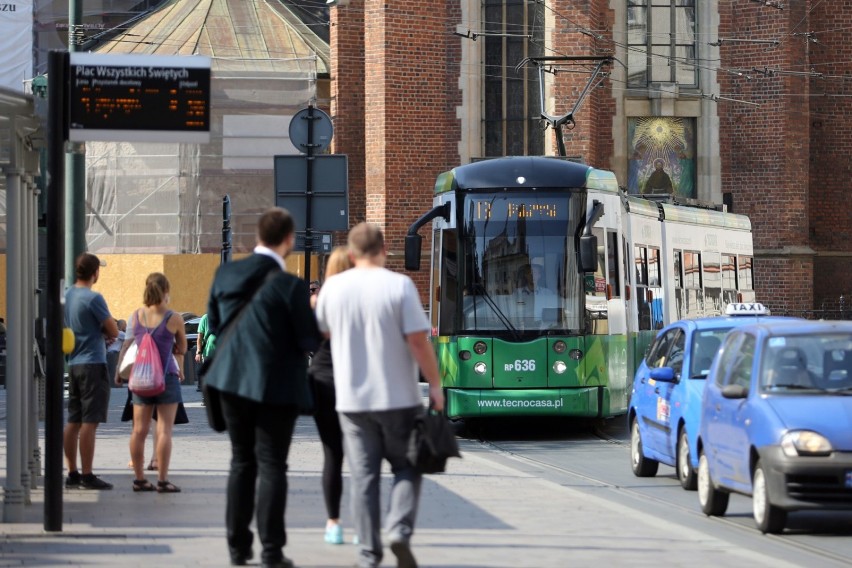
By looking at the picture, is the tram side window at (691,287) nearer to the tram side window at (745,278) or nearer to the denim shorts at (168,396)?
the tram side window at (745,278)

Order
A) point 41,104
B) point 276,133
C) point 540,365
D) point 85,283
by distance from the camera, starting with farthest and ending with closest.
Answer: point 276,133 → point 540,365 → point 85,283 → point 41,104

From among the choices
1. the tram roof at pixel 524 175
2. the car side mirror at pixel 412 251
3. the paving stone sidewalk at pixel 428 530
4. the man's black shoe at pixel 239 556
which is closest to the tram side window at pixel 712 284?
the tram roof at pixel 524 175

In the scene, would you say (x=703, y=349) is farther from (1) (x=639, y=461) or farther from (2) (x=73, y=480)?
(2) (x=73, y=480)

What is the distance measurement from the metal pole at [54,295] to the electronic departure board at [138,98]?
0.08 m

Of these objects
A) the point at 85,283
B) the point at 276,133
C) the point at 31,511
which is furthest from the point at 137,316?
the point at 276,133

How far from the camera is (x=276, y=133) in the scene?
4206cm

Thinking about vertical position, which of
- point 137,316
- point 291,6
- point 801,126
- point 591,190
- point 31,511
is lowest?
point 31,511

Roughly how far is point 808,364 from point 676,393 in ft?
7.81

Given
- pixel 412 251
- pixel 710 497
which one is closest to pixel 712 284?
pixel 412 251

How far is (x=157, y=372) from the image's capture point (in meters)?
12.1

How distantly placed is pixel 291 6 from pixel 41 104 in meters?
39.6

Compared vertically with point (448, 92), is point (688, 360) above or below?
below

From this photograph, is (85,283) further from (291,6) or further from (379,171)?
(291,6)

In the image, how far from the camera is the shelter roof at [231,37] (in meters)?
43.2
